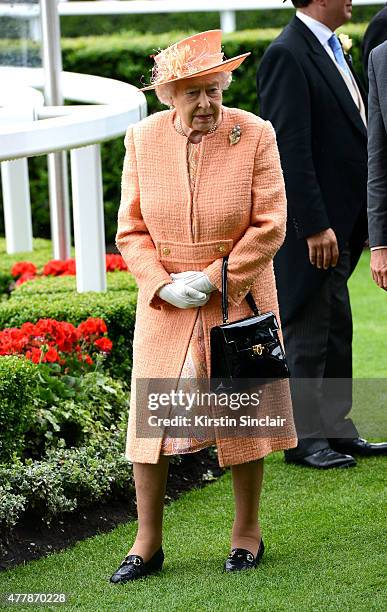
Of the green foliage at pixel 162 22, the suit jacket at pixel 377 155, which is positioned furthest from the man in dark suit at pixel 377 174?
the green foliage at pixel 162 22

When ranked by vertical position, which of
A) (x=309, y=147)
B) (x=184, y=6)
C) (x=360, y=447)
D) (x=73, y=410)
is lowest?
(x=360, y=447)

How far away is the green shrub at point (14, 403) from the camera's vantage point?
4551 millimetres

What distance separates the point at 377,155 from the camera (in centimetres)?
445

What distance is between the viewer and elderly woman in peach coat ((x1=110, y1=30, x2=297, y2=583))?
409 cm

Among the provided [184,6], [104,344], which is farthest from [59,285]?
[184,6]

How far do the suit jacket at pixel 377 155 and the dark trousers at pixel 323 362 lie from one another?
1067 millimetres

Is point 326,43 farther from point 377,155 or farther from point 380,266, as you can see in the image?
point 380,266

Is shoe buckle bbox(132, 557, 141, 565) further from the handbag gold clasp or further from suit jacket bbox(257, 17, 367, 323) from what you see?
suit jacket bbox(257, 17, 367, 323)

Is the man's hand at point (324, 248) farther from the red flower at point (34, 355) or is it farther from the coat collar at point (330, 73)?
the red flower at point (34, 355)

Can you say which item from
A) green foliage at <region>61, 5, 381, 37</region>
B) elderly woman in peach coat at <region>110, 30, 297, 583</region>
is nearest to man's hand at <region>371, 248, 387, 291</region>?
elderly woman in peach coat at <region>110, 30, 297, 583</region>

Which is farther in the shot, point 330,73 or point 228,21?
point 228,21

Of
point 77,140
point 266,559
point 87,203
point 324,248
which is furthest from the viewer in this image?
point 87,203

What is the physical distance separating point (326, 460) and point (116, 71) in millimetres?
7379

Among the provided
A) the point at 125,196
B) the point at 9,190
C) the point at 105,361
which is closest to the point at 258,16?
the point at 9,190
